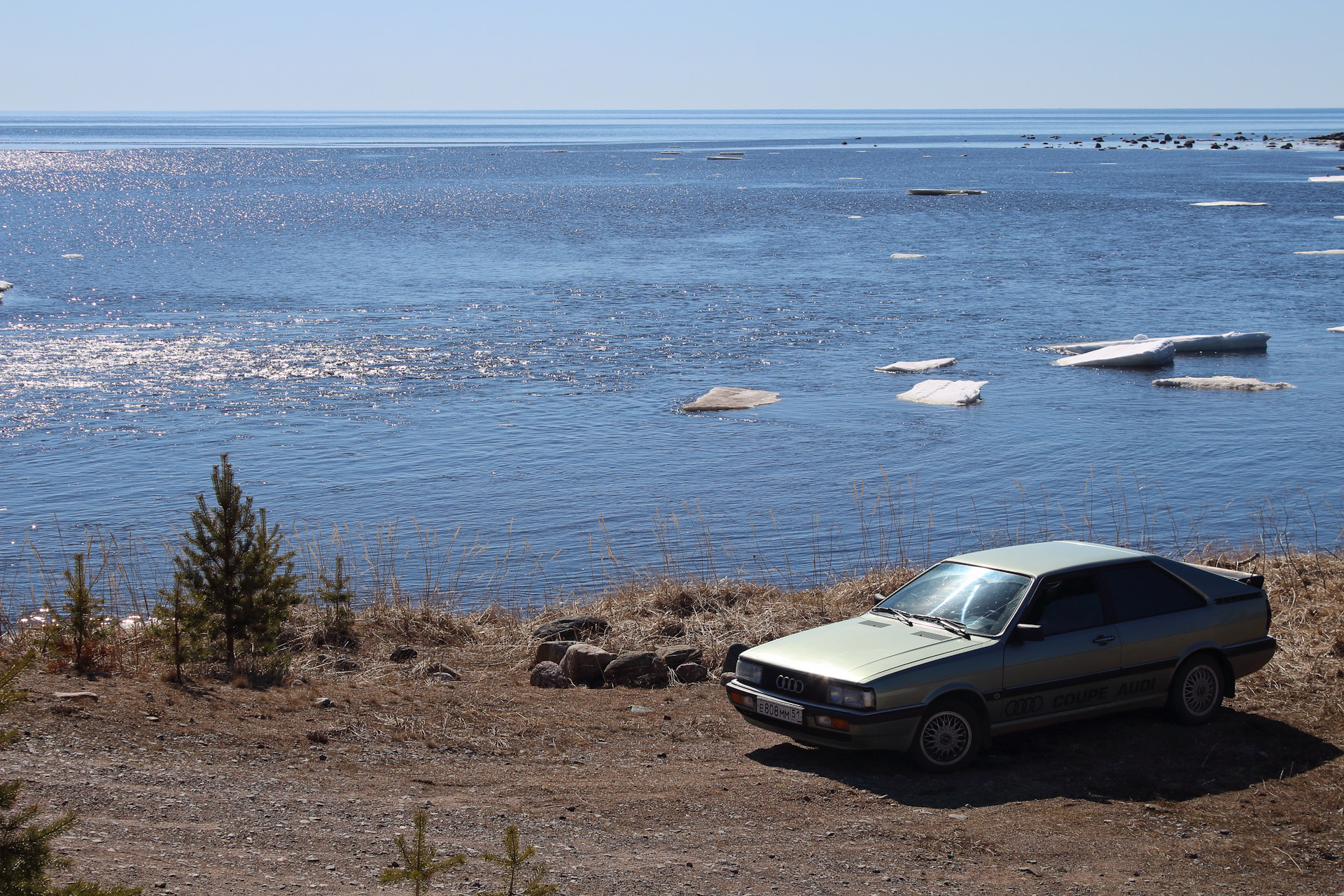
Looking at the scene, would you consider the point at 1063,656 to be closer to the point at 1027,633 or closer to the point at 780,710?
the point at 1027,633

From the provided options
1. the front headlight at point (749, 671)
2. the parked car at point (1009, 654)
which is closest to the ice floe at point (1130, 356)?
the parked car at point (1009, 654)

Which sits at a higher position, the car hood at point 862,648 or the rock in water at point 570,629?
the car hood at point 862,648

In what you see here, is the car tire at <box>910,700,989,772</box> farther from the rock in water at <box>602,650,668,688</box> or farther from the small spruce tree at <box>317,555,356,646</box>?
the small spruce tree at <box>317,555,356,646</box>

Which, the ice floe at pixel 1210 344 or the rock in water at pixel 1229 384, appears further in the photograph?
the ice floe at pixel 1210 344

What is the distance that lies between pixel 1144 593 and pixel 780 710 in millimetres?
3086

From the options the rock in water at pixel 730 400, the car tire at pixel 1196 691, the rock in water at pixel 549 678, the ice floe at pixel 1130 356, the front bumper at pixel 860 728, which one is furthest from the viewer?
the ice floe at pixel 1130 356

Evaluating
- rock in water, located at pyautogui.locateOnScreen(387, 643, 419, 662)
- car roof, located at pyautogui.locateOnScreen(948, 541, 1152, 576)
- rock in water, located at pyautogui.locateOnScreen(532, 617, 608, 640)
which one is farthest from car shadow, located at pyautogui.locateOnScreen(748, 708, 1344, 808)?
rock in water, located at pyautogui.locateOnScreen(387, 643, 419, 662)

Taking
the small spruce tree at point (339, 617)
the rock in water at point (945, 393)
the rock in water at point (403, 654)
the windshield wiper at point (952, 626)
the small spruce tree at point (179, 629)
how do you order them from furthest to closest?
the rock in water at point (945, 393), the small spruce tree at point (339, 617), the rock in water at point (403, 654), the small spruce tree at point (179, 629), the windshield wiper at point (952, 626)

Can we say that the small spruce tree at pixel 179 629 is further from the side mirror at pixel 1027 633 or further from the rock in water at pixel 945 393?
the rock in water at pixel 945 393

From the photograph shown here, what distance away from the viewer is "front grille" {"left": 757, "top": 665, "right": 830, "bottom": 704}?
868 cm

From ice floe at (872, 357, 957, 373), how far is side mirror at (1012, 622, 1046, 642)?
76.8ft

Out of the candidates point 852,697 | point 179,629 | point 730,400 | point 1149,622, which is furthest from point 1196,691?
point 730,400

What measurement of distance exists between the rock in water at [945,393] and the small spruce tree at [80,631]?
71.4 ft

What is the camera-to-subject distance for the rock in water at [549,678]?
1134cm
